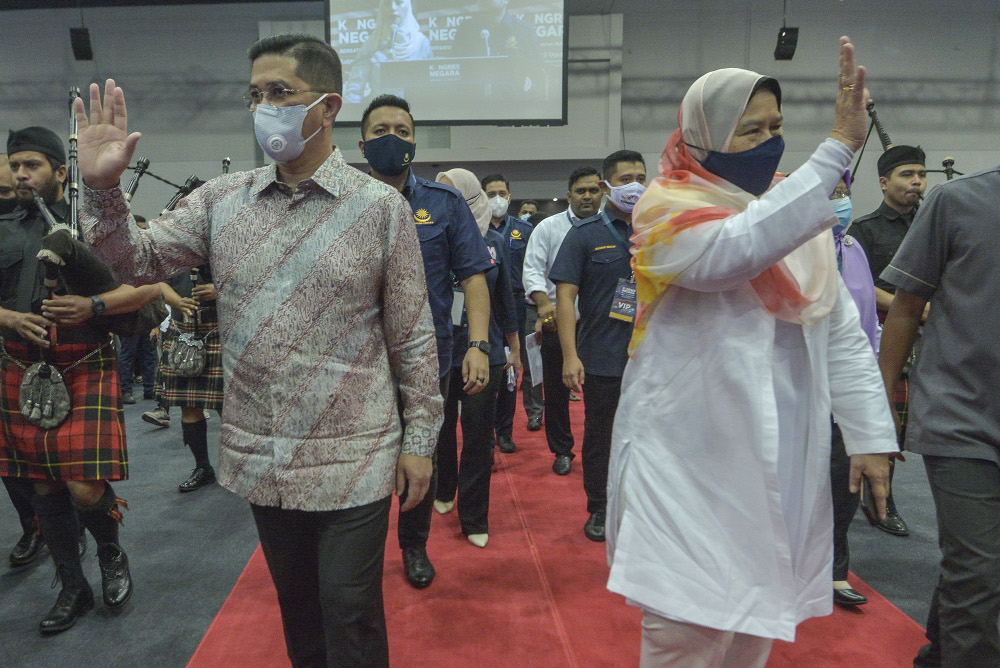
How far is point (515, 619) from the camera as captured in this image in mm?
2453

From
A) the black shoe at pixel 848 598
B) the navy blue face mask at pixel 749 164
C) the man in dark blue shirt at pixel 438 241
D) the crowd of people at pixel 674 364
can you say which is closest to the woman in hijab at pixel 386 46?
the man in dark blue shirt at pixel 438 241

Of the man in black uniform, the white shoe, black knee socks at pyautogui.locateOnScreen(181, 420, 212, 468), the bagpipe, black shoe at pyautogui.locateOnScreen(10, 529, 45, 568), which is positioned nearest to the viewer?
the bagpipe

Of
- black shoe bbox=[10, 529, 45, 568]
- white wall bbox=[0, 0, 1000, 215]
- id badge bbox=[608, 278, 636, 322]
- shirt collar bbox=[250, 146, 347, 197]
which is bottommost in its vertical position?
black shoe bbox=[10, 529, 45, 568]

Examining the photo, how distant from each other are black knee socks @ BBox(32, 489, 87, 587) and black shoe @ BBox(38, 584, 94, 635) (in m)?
Result: 0.03

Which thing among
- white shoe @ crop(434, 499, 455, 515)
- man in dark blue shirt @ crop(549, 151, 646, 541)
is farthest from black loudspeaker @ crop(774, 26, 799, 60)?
white shoe @ crop(434, 499, 455, 515)

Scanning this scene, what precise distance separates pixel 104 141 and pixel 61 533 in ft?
5.98

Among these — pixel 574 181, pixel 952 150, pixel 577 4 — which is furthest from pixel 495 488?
pixel 952 150

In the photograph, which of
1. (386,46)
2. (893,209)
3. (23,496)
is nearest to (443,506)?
(23,496)

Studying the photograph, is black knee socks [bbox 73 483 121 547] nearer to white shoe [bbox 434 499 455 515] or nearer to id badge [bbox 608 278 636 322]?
white shoe [bbox 434 499 455 515]

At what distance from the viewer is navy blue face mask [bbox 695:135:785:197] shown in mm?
1347

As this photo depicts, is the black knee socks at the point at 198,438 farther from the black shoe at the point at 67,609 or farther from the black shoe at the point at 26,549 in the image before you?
the black shoe at the point at 67,609

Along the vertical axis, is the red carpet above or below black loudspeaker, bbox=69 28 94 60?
below

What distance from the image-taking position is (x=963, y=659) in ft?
5.14

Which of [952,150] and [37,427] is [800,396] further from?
[952,150]
